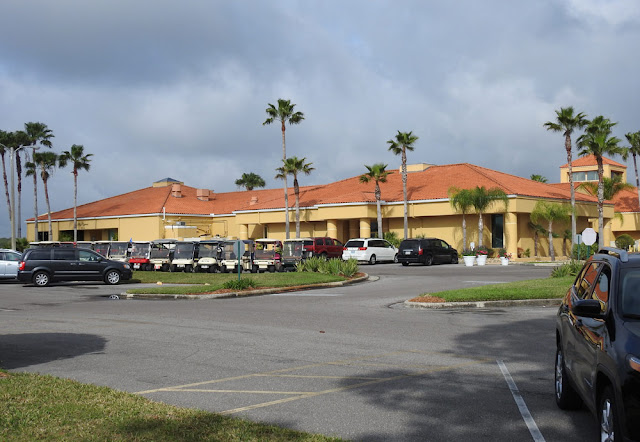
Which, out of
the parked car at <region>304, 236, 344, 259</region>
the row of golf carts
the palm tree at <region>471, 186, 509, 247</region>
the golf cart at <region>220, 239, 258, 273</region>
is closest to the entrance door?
the palm tree at <region>471, 186, 509, 247</region>

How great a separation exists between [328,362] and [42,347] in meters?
4.92

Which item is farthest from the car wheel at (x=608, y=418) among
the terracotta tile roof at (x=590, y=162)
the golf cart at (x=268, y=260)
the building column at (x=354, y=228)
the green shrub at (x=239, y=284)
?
the terracotta tile roof at (x=590, y=162)

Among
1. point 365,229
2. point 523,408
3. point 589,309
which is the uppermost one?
point 365,229

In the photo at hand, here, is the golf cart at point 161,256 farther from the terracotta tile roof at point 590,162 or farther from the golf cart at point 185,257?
the terracotta tile roof at point 590,162

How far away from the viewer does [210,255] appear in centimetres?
3391

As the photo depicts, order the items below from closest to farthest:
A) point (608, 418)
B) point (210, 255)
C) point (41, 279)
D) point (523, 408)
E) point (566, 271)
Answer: point (608, 418)
point (523, 408)
point (566, 271)
point (41, 279)
point (210, 255)

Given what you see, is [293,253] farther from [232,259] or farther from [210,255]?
[210,255]

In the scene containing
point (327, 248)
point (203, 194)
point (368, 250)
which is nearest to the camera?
point (327, 248)

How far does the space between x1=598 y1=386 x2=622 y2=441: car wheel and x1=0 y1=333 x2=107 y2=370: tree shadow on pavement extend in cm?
754

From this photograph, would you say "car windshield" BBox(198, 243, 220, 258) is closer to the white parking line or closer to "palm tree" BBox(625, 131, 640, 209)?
the white parking line

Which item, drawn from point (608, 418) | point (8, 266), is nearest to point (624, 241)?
point (8, 266)

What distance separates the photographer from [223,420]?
6242 mm

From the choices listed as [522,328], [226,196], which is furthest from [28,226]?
[522,328]

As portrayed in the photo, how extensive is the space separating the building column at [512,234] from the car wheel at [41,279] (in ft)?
98.7
